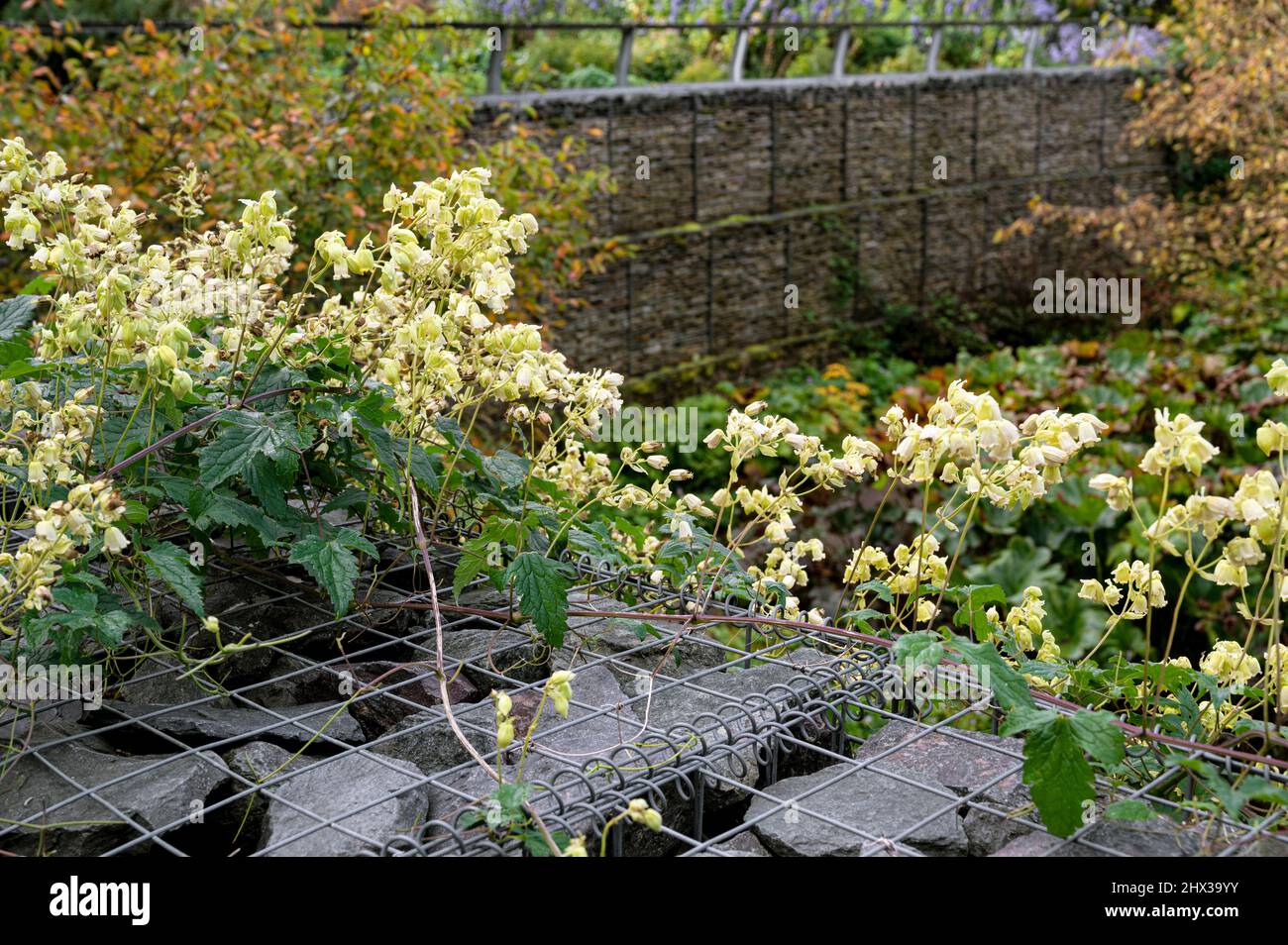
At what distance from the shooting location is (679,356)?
9.09 metres

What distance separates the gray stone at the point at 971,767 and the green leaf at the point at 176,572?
0.93 m

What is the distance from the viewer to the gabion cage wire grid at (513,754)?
154 cm

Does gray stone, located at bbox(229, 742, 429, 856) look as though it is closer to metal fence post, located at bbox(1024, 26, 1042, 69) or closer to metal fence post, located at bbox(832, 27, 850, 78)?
metal fence post, located at bbox(832, 27, 850, 78)

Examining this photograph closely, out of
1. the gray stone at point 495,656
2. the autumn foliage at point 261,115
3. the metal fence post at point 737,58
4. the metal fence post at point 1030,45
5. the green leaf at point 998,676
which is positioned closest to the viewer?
the green leaf at point 998,676

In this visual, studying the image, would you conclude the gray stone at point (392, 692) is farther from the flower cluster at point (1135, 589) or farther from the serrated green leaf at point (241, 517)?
the flower cluster at point (1135, 589)

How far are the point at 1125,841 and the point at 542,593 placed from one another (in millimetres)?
849

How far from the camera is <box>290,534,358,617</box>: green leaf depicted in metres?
1.80

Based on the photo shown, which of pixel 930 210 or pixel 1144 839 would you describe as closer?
pixel 1144 839

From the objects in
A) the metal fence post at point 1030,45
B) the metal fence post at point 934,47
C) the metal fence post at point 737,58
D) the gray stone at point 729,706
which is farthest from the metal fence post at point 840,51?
the gray stone at point 729,706

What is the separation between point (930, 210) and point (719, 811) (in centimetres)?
973

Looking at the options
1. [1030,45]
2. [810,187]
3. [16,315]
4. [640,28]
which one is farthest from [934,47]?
[16,315]

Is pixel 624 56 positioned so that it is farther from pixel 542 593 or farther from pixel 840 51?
pixel 542 593
